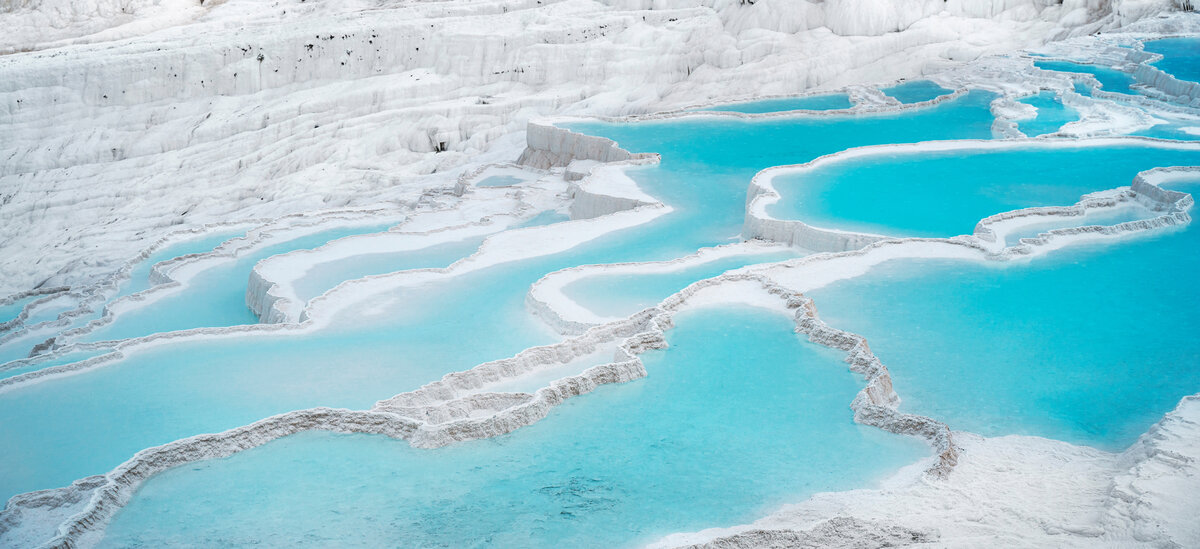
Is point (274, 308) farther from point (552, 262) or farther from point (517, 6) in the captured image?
point (517, 6)

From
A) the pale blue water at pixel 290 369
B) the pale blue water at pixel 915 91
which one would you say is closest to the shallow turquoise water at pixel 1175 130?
the pale blue water at pixel 915 91

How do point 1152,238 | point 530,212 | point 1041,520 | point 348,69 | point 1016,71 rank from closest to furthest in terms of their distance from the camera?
point 1041,520, point 1152,238, point 530,212, point 1016,71, point 348,69

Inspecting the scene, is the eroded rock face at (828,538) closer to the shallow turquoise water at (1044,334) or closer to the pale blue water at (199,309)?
the shallow turquoise water at (1044,334)

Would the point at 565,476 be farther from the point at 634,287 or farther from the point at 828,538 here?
the point at 634,287

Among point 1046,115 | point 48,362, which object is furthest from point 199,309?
point 1046,115

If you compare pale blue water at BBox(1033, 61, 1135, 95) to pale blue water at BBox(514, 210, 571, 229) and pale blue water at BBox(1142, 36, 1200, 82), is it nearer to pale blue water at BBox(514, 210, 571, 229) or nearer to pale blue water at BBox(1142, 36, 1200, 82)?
pale blue water at BBox(1142, 36, 1200, 82)

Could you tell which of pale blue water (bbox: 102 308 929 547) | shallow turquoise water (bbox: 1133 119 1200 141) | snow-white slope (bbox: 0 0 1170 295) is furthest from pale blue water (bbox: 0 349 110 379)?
shallow turquoise water (bbox: 1133 119 1200 141)

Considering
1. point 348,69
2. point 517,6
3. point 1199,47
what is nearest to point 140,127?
point 348,69
